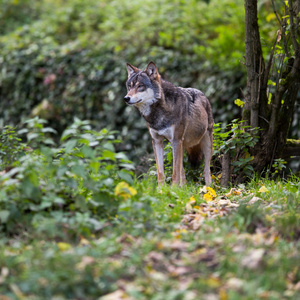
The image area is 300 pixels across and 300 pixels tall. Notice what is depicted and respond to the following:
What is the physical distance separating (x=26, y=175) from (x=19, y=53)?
9.98m

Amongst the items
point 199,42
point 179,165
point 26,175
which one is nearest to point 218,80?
point 199,42

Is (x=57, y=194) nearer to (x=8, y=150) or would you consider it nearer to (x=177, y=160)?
Result: (x=8, y=150)

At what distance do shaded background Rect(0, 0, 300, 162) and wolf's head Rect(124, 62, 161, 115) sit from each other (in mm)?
3323

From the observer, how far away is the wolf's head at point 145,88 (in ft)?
19.0

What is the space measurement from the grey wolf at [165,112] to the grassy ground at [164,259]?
1.99 m

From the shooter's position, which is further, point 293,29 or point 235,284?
point 293,29

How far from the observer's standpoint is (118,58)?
11180 millimetres

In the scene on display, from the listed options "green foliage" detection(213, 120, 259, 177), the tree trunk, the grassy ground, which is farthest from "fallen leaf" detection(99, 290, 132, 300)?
the tree trunk

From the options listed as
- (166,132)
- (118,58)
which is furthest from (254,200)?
(118,58)

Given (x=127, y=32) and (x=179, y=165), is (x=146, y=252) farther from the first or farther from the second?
(x=127, y=32)

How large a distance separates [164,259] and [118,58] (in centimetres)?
872

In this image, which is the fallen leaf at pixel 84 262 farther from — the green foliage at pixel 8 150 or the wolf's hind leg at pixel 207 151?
the wolf's hind leg at pixel 207 151

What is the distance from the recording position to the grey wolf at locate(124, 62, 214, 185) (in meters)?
5.84

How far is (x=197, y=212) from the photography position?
4270 mm
